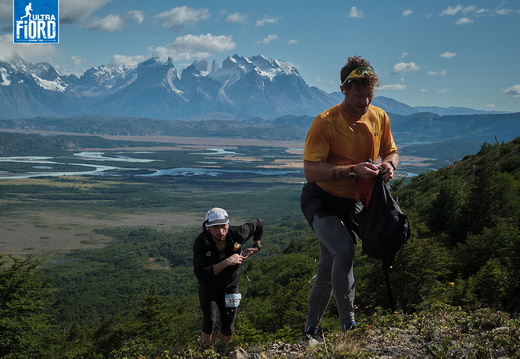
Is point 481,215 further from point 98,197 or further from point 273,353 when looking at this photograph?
point 98,197

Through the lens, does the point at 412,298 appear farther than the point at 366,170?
Yes

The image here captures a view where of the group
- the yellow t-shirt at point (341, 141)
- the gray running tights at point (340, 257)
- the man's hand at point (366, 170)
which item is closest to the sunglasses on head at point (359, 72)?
the yellow t-shirt at point (341, 141)

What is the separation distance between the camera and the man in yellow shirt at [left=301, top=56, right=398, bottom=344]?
435 centimetres

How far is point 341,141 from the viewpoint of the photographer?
4453mm

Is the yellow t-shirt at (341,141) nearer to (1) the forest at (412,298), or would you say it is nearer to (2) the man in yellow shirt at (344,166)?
(2) the man in yellow shirt at (344,166)

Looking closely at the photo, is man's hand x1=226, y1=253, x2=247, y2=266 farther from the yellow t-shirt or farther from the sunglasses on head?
the sunglasses on head

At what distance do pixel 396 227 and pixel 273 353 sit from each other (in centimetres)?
188

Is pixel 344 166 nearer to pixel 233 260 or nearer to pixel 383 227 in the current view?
pixel 383 227

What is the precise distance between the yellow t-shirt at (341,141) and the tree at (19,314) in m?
18.2

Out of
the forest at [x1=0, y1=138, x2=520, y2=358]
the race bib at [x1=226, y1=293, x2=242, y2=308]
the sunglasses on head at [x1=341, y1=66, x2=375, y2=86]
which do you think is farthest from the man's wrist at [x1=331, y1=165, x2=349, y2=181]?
the race bib at [x1=226, y1=293, x2=242, y2=308]

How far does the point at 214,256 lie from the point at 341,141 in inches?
84.9

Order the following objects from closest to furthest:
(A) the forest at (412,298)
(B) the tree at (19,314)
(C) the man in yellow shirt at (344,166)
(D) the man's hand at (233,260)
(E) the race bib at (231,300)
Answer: (C) the man in yellow shirt at (344,166) → (A) the forest at (412,298) → (D) the man's hand at (233,260) → (E) the race bib at (231,300) → (B) the tree at (19,314)

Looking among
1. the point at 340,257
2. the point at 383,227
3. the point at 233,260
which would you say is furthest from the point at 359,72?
the point at 233,260

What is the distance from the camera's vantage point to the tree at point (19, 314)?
722 inches
